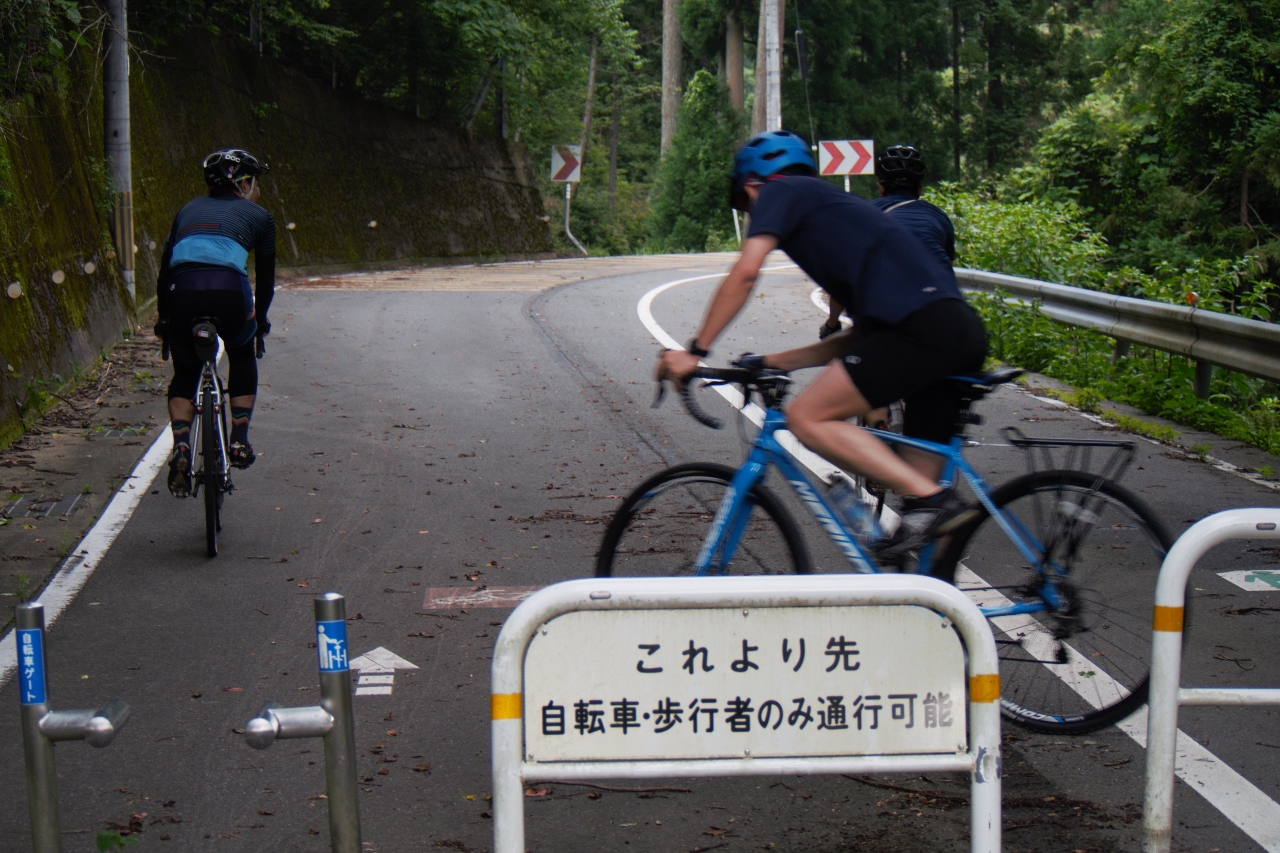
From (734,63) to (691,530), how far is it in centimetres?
4376

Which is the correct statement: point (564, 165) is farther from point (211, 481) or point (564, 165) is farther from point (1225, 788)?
point (1225, 788)

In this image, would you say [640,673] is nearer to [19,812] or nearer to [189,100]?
[19,812]

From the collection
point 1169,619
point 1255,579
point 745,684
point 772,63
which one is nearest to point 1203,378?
point 1255,579

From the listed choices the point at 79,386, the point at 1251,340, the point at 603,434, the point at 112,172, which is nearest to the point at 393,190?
the point at 112,172

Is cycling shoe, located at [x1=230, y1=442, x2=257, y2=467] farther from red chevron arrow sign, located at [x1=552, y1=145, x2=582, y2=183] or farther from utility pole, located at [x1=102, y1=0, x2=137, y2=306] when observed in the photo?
red chevron arrow sign, located at [x1=552, y1=145, x2=582, y2=183]

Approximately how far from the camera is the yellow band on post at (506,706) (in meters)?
2.77

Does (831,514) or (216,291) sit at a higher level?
(216,291)

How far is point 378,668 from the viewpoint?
4969mm

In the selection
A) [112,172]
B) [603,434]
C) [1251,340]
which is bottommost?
[603,434]

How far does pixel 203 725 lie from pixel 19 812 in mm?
716

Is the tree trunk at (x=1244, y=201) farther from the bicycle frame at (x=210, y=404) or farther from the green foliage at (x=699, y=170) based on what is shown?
the green foliage at (x=699, y=170)

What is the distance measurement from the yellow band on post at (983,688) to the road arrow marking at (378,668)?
249 centimetres

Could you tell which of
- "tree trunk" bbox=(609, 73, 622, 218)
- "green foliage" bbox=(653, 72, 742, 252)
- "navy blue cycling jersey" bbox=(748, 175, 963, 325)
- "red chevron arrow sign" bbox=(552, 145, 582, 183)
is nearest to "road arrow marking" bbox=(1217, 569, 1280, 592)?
"navy blue cycling jersey" bbox=(748, 175, 963, 325)

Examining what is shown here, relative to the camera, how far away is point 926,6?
153ft
